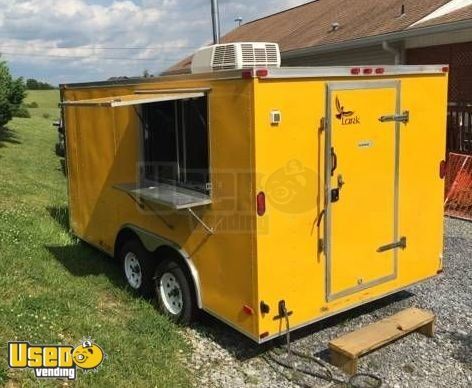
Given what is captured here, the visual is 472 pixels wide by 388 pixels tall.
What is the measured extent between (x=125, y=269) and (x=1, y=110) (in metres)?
14.8

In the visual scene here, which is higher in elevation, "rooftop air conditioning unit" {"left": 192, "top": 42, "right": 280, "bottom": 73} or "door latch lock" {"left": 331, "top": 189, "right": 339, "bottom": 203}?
"rooftop air conditioning unit" {"left": 192, "top": 42, "right": 280, "bottom": 73}

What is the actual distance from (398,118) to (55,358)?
350 centimetres

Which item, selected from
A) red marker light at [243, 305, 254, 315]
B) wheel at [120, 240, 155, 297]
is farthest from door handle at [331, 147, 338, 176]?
wheel at [120, 240, 155, 297]

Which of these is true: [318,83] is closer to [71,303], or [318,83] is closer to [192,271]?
[192,271]

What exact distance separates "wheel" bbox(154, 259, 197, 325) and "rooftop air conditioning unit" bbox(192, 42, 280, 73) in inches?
74.3

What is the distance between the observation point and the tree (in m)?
19.0

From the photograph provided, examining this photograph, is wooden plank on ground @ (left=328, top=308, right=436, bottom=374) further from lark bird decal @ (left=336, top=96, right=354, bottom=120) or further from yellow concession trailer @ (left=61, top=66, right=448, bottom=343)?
lark bird decal @ (left=336, top=96, right=354, bottom=120)

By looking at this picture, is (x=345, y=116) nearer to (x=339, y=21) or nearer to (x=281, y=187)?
(x=281, y=187)

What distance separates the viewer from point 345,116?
469 cm

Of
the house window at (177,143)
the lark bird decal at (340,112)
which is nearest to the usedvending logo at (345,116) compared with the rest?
the lark bird decal at (340,112)

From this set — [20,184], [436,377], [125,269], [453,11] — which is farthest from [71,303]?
[453,11]

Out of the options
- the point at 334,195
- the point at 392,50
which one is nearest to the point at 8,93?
the point at 392,50

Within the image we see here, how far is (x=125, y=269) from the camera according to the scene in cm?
636

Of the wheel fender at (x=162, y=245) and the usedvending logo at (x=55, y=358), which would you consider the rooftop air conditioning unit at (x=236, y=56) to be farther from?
the usedvending logo at (x=55, y=358)
